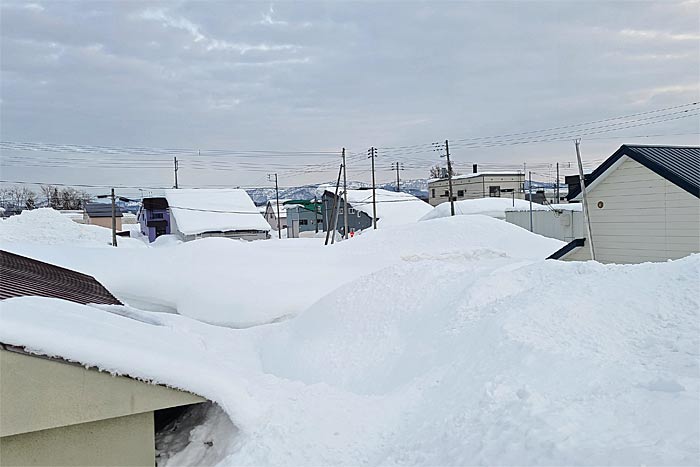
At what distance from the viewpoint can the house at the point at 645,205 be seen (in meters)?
9.98

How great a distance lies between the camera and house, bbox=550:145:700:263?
9.98 metres

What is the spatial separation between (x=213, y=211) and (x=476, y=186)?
25.4m

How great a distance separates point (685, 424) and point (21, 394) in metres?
4.79

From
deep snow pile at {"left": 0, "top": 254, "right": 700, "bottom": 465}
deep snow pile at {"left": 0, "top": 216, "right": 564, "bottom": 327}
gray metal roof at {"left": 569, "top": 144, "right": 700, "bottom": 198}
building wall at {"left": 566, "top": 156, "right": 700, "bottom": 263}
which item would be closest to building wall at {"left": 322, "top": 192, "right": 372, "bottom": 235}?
deep snow pile at {"left": 0, "top": 216, "right": 564, "bottom": 327}

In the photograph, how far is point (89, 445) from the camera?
4297 mm

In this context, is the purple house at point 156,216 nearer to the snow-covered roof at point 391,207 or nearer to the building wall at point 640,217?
the snow-covered roof at point 391,207

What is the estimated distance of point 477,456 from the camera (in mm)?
3449

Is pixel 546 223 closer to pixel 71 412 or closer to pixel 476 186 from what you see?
A: pixel 71 412

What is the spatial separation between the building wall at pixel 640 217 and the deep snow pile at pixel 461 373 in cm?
470

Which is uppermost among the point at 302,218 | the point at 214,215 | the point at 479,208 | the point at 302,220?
the point at 214,215

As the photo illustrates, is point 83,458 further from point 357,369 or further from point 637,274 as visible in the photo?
point 637,274

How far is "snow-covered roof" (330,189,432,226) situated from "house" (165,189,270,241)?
8.77 metres

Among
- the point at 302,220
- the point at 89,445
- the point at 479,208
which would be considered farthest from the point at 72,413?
the point at 302,220

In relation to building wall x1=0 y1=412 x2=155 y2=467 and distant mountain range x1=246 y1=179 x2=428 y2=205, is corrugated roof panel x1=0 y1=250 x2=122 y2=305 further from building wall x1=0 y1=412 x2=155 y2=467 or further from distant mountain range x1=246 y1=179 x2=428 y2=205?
distant mountain range x1=246 y1=179 x2=428 y2=205
